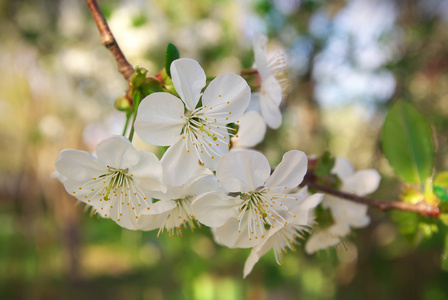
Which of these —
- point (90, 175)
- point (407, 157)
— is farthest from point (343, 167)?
point (90, 175)

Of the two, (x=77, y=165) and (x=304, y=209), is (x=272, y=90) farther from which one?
(x=77, y=165)

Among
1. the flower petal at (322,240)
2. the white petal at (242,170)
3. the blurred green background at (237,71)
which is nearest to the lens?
the white petal at (242,170)

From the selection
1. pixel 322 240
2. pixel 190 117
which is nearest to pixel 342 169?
pixel 322 240

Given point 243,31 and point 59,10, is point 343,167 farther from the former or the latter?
point 59,10

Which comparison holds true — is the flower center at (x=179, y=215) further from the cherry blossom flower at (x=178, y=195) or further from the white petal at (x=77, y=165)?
the white petal at (x=77, y=165)

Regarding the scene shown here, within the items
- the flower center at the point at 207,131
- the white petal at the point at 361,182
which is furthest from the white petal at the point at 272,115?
the white petal at the point at 361,182

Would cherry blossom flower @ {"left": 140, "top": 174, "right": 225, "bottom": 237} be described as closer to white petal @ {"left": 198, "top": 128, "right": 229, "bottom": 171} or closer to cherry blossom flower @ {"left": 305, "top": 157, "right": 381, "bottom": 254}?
white petal @ {"left": 198, "top": 128, "right": 229, "bottom": 171}
